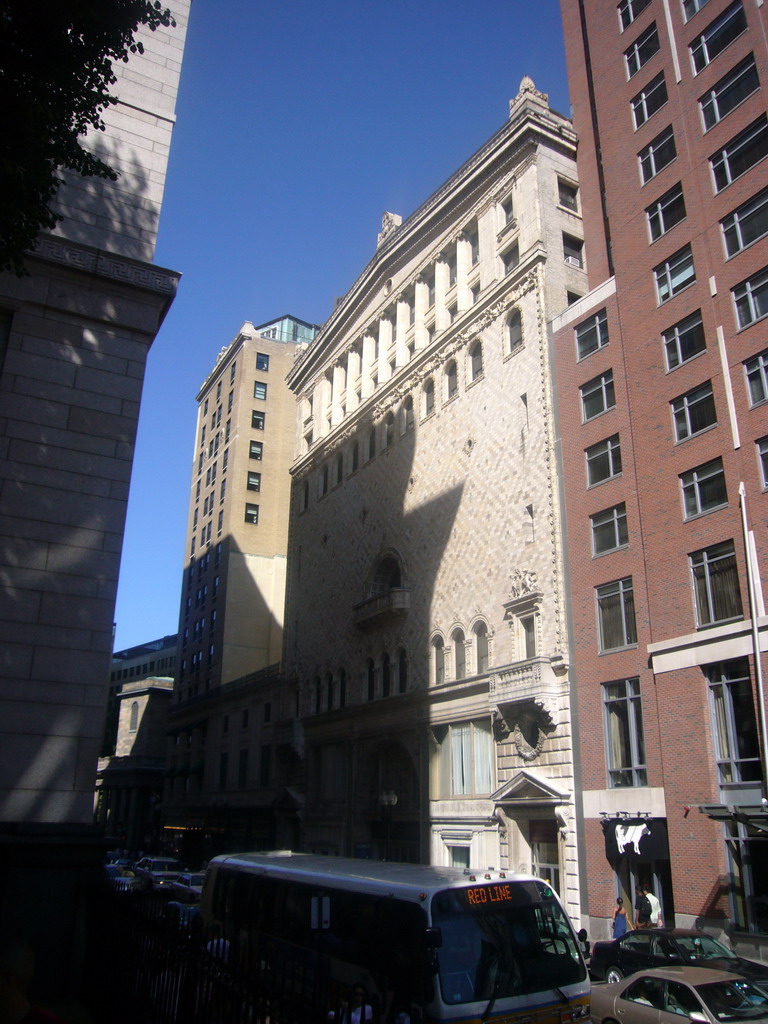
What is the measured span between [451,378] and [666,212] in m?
12.9

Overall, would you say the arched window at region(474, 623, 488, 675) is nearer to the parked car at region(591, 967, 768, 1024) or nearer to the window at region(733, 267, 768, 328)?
the window at region(733, 267, 768, 328)

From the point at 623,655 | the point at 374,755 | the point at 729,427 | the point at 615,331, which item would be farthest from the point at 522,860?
the point at 615,331

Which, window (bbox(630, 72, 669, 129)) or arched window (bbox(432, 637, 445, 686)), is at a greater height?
window (bbox(630, 72, 669, 129))

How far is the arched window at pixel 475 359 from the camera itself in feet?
120

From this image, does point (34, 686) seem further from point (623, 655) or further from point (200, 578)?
point (200, 578)

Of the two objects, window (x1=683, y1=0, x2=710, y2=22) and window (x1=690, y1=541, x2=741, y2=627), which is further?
window (x1=683, y1=0, x2=710, y2=22)

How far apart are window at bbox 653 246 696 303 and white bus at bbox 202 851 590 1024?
20.6 m

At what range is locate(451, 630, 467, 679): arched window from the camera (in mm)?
33584

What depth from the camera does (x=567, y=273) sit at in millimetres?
34156

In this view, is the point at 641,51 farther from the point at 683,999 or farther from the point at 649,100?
the point at 683,999

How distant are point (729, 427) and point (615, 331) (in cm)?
702

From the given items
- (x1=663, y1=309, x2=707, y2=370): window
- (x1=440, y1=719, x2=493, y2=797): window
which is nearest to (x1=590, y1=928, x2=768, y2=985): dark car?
(x1=440, y1=719, x2=493, y2=797): window

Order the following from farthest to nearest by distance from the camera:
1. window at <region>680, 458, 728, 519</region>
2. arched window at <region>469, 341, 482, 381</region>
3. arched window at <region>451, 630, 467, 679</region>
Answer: arched window at <region>469, 341, 482, 381</region>, arched window at <region>451, 630, 467, 679</region>, window at <region>680, 458, 728, 519</region>

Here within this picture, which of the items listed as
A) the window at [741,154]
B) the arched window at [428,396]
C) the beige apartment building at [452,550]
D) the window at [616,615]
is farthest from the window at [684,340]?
the arched window at [428,396]
